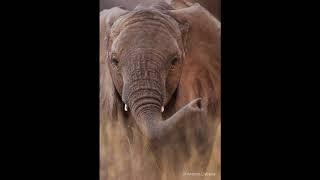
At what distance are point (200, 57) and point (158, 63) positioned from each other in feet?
1.04

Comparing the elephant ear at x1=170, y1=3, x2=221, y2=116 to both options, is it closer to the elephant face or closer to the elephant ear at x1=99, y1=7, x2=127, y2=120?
the elephant face

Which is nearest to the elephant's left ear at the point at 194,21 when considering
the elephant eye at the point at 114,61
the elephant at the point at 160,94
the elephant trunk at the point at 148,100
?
the elephant at the point at 160,94

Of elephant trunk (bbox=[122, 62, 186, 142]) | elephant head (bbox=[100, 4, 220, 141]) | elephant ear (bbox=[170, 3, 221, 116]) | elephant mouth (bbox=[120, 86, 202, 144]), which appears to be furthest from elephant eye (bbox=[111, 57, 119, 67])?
elephant ear (bbox=[170, 3, 221, 116])

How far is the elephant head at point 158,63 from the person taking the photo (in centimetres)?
451

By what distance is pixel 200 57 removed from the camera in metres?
4.63

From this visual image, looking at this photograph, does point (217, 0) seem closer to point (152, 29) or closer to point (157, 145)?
point (152, 29)

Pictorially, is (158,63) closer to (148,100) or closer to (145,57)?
(145,57)

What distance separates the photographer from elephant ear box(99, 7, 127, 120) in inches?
183

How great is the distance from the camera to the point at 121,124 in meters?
4.64

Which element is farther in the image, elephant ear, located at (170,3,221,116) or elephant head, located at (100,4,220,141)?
elephant ear, located at (170,3,221,116)
